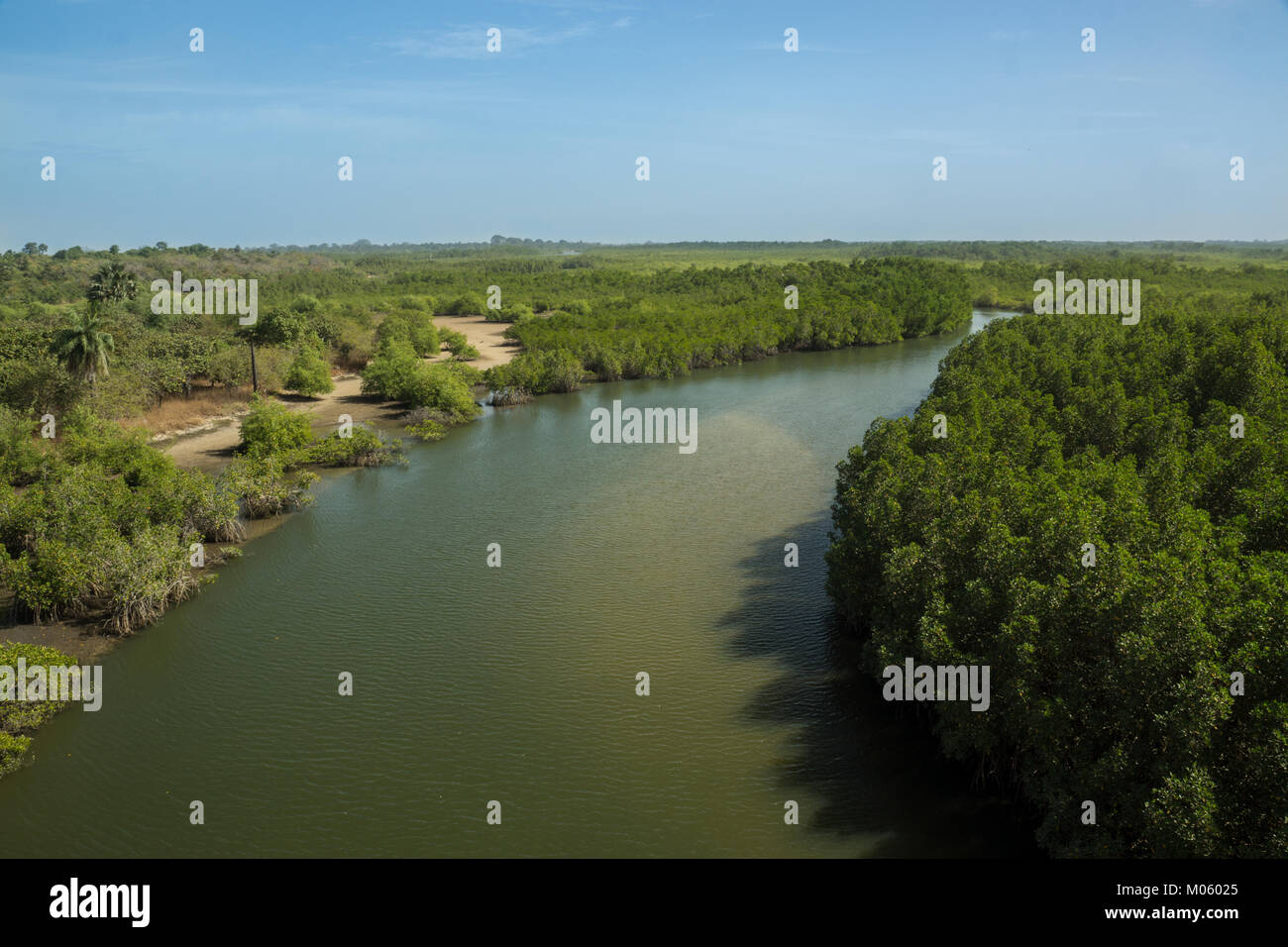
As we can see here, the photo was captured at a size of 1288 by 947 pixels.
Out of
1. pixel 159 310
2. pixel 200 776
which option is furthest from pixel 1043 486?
pixel 159 310

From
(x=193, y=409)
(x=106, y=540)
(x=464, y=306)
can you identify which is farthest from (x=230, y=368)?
(x=464, y=306)

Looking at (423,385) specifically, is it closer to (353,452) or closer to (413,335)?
(353,452)

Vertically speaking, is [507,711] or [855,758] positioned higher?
[507,711]

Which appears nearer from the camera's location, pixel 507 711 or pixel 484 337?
pixel 507 711

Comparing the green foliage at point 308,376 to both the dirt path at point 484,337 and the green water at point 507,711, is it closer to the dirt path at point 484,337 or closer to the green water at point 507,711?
the dirt path at point 484,337

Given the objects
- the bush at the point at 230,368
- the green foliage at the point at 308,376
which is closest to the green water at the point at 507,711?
the bush at the point at 230,368

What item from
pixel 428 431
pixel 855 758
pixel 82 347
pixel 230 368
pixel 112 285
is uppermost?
pixel 112 285
